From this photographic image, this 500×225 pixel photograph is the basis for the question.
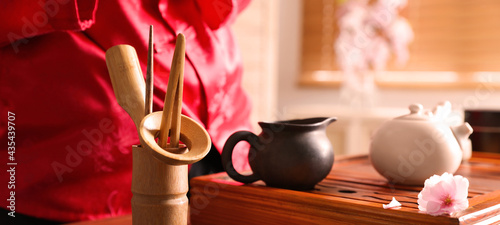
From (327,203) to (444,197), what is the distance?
139mm

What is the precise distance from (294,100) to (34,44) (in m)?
2.70

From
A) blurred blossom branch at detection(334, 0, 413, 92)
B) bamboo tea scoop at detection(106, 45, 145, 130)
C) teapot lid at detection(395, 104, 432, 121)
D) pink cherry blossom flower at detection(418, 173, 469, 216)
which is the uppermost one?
blurred blossom branch at detection(334, 0, 413, 92)

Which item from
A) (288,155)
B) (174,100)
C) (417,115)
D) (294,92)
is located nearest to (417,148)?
(417,115)

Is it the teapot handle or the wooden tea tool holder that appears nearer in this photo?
the wooden tea tool holder

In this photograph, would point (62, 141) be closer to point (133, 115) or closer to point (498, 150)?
point (133, 115)

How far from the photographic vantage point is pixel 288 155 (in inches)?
29.1

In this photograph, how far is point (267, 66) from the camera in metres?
1.91

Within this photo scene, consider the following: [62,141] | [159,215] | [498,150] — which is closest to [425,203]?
[159,215]

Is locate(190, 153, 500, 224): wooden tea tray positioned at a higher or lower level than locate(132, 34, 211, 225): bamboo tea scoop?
lower

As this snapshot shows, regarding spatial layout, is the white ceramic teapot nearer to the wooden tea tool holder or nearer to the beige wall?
the wooden tea tool holder

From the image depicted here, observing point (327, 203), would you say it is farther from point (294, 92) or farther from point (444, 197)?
point (294, 92)

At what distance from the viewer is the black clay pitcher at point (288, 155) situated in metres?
0.74

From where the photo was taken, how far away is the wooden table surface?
0.61 meters

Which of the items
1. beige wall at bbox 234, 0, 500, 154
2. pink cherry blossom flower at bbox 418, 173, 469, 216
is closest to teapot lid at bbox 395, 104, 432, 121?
pink cherry blossom flower at bbox 418, 173, 469, 216
